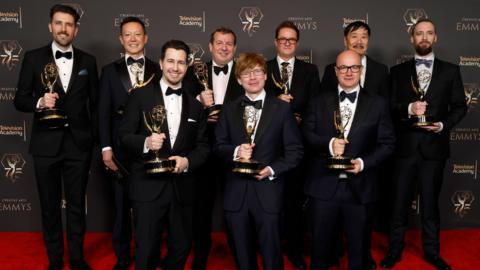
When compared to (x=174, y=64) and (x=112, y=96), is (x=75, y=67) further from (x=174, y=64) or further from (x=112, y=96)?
(x=174, y=64)

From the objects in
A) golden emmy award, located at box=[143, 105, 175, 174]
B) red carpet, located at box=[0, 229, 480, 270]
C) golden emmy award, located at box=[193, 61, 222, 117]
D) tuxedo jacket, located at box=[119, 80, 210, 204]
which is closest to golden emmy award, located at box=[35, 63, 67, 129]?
tuxedo jacket, located at box=[119, 80, 210, 204]

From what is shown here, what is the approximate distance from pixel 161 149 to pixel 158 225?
1.78 feet

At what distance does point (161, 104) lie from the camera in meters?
3.46

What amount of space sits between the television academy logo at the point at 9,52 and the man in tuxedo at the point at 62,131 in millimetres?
1542

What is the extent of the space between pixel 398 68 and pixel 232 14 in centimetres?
208

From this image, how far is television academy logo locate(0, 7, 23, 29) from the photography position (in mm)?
5566

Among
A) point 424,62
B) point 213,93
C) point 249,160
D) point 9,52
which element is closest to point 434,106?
point 424,62

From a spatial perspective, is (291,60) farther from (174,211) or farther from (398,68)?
(174,211)

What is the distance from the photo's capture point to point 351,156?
3.63m

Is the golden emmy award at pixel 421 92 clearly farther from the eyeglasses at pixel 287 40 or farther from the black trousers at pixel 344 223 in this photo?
the eyeglasses at pixel 287 40

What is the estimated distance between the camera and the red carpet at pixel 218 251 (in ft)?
15.2

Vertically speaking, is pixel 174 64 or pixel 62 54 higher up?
pixel 62 54

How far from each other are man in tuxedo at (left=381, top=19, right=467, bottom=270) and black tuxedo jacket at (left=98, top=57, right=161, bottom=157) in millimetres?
2331

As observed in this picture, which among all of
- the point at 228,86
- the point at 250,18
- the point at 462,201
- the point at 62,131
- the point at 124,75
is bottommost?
the point at 462,201
